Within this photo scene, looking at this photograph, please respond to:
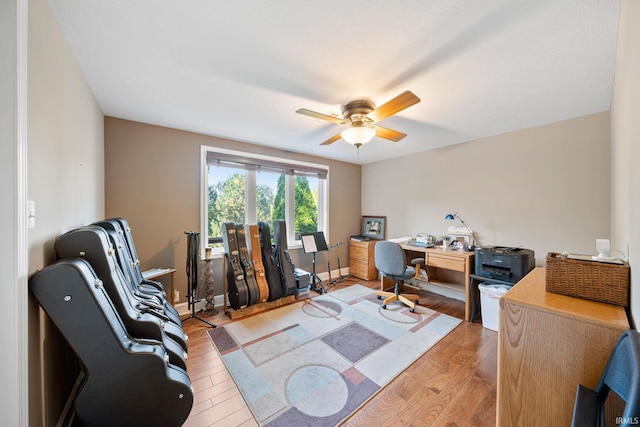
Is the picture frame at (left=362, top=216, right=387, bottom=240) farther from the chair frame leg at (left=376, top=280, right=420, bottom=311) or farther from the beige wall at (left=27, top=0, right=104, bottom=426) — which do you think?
the beige wall at (left=27, top=0, right=104, bottom=426)

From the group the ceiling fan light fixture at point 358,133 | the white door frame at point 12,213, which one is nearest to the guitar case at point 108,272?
the white door frame at point 12,213

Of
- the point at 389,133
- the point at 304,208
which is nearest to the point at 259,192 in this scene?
the point at 304,208

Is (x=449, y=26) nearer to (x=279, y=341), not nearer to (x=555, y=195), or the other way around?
(x=555, y=195)

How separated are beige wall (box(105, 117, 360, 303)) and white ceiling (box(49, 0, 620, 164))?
0.33 m

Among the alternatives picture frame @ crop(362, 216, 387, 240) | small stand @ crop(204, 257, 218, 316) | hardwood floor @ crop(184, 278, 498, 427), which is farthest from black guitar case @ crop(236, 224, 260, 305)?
picture frame @ crop(362, 216, 387, 240)

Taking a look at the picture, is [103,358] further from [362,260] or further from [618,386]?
[362,260]

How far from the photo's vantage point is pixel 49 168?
44.9 inches

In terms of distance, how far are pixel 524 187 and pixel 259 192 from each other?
3624 millimetres

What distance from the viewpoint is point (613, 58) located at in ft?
4.79

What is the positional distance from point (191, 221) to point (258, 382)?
2.12 metres

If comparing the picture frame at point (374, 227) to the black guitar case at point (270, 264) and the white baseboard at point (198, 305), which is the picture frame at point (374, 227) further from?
the white baseboard at point (198, 305)

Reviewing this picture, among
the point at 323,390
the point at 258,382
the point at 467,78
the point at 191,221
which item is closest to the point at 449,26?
the point at 467,78

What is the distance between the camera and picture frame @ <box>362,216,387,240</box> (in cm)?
446

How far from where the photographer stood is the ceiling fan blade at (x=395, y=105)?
5.24ft
